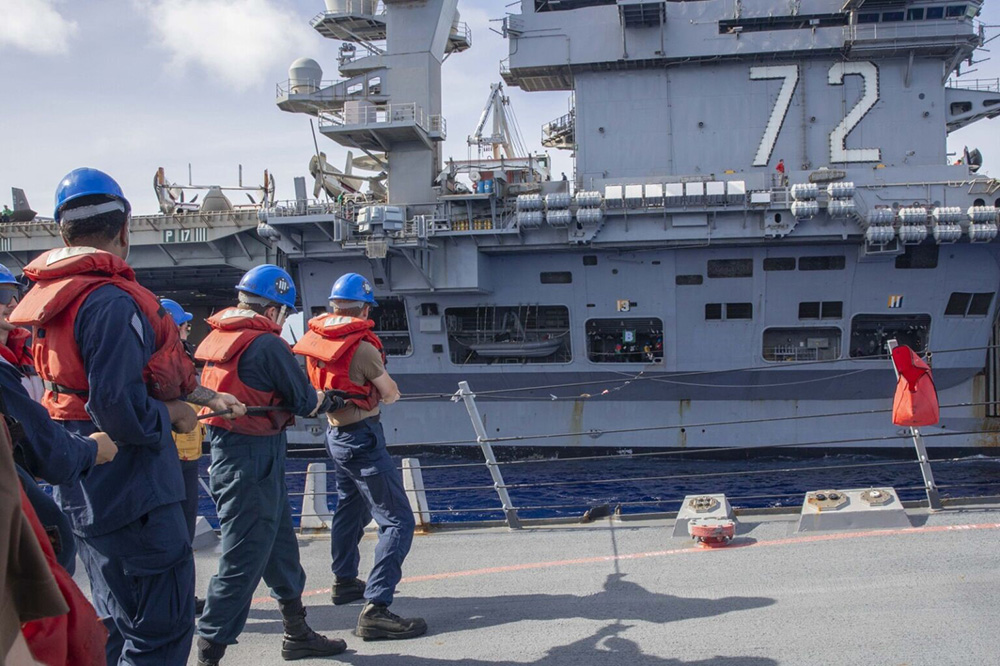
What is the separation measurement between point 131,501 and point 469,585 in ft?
7.79

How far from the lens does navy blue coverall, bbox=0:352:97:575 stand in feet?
6.39

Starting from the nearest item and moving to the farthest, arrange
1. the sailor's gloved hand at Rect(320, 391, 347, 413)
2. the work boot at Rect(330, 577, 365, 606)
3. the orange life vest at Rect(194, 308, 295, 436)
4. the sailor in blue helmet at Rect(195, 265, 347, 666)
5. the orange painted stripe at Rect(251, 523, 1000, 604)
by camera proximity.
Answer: the sailor in blue helmet at Rect(195, 265, 347, 666) → the orange life vest at Rect(194, 308, 295, 436) → the sailor's gloved hand at Rect(320, 391, 347, 413) → the work boot at Rect(330, 577, 365, 606) → the orange painted stripe at Rect(251, 523, 1000, 604)

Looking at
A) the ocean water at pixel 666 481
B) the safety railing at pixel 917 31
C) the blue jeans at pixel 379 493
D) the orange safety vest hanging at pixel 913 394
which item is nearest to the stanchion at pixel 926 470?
the orange safety vest hanging at pixel 913 394

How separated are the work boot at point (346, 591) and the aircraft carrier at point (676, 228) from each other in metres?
12.1

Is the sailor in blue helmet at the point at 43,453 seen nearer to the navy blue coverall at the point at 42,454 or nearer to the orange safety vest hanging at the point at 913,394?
the navy blue coverall at the point at 42,454

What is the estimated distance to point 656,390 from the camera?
17.5 metres

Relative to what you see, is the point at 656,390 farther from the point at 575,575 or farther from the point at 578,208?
the point at 575,575

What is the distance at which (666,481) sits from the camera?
15.5 metres

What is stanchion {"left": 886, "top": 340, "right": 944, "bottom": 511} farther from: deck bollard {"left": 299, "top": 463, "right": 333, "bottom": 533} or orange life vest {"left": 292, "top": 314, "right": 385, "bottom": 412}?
deck bollard {"left": 299, "top": 463, "right": 333, "bottom": 533}

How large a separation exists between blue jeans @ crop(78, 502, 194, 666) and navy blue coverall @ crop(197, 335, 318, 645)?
2.31ft

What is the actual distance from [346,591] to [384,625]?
0.75 m

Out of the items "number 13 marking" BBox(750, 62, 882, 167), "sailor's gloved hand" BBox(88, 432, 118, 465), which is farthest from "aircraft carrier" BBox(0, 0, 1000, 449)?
"sailor's gloved hand" BBox(88, 432, 118, 465)

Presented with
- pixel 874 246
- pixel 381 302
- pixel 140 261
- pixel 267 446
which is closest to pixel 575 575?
pixel 267 446

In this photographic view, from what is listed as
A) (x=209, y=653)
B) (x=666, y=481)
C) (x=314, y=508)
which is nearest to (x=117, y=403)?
(x=209, y=653)
